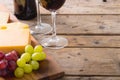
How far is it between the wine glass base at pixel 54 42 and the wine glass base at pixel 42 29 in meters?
0.06

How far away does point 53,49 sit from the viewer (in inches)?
49.9

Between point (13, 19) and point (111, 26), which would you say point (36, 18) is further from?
point (111, 26)

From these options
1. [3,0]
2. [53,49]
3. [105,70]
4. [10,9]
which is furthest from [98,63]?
[3,0]

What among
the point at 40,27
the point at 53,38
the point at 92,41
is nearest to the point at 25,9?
the point at 40,27

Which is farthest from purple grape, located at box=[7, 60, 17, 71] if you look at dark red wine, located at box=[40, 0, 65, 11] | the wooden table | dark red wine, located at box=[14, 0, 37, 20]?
dark red wine, located at box=[14, 0, 37, 20]

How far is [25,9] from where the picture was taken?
148 centimetres

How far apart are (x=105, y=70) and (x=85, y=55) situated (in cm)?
11

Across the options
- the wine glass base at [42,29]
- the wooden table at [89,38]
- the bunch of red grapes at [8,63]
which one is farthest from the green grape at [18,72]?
the wine glass base at [42,29]

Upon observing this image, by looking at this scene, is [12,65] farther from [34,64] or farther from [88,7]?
[88,7]

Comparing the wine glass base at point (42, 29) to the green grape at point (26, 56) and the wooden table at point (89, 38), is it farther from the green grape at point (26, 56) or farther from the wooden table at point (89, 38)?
the green grape at point (26, 56)

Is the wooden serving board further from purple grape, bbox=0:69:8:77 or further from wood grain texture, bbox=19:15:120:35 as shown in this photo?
wood grain texture, bbox=19:15:120:35

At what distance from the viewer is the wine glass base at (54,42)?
1283 millimetres

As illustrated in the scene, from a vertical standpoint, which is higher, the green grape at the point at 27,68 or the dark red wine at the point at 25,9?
the dark red wine at the point at 25,9

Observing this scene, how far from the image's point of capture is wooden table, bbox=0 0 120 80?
1.14 m
